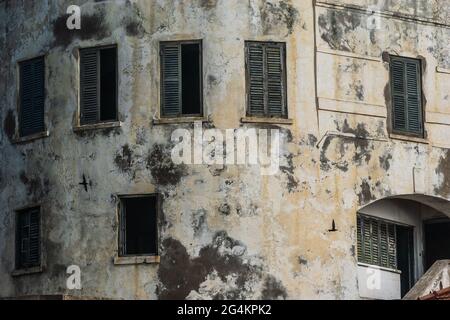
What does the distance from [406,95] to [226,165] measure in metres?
5.41

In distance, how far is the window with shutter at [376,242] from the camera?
39312 mm

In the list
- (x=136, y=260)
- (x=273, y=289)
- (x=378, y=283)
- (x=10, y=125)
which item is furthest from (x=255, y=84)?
(x=10, y=125)

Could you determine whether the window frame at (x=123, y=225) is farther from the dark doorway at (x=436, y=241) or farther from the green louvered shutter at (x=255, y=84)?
the dark doorway at (x=436, y=241)

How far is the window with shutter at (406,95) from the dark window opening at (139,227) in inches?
263

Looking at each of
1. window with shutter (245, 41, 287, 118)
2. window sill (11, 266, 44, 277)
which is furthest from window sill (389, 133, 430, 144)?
window sill (11, 266, 44, 277)

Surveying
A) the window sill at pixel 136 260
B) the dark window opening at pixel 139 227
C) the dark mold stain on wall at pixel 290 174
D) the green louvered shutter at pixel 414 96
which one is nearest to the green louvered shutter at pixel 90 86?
the dark window opening at pixel 139 227

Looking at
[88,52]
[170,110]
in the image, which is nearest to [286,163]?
[170,110]

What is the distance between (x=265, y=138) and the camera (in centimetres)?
3772

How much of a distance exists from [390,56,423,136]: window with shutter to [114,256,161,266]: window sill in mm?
7122

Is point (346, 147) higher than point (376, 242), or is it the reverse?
point (346, 147)

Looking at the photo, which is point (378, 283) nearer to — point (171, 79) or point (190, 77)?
point (190, 77)

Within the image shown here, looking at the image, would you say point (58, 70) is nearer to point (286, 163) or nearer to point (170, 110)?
point (170, 110)

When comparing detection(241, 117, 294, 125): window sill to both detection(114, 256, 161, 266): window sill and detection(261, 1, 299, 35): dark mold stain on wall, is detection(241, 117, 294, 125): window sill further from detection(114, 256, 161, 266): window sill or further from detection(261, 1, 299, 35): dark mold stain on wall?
detection(114, 256, 161, 266): window sill

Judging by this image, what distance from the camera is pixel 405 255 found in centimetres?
4084
